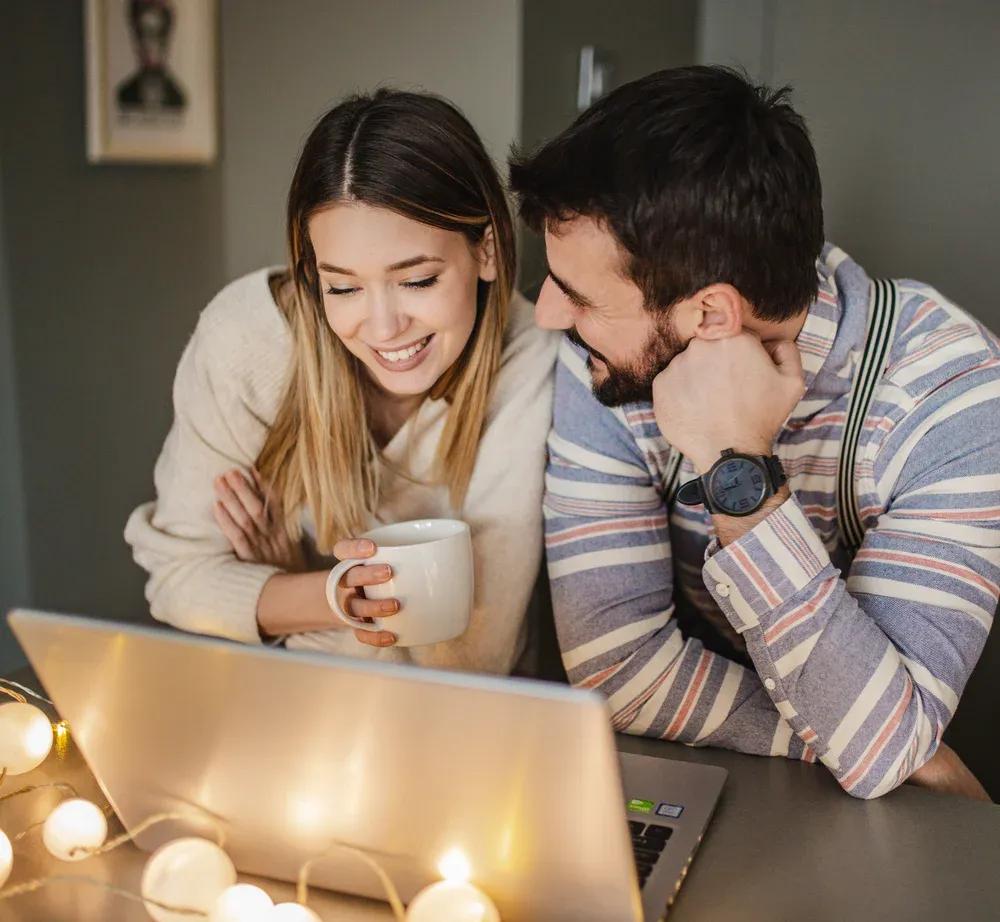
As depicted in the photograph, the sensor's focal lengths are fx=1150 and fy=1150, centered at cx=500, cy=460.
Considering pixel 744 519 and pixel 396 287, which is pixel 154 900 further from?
pixel 396 287

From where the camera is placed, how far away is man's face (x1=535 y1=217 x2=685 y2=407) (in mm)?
1103

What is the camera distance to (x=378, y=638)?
3.50ft

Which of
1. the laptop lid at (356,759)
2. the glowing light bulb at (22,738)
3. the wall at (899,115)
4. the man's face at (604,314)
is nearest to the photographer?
the laptop lid at (356,759)

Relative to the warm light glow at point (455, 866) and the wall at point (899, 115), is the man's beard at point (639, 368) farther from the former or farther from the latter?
the wall at point (899, 115)

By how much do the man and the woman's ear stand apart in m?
0.14

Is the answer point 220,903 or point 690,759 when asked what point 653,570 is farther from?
point 220,903

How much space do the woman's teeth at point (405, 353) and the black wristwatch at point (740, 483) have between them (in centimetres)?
37

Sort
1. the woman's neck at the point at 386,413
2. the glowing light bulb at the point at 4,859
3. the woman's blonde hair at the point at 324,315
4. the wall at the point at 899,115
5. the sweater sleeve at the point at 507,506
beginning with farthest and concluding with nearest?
the wall at the point at 899,115
the woman's neck at the point at 386,413
the sweater sleeve at the point at 507,506
the woman's blonde hair at the point at 324,315
the glowing light bulb at the point at 4,859

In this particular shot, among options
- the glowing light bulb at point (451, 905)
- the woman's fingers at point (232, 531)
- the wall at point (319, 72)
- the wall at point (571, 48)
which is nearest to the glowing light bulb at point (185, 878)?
the glowing light bulb at point (451, 905)

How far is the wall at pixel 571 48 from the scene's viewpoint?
1748 millimetres

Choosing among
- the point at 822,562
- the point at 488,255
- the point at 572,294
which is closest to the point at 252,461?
the point at 488,255

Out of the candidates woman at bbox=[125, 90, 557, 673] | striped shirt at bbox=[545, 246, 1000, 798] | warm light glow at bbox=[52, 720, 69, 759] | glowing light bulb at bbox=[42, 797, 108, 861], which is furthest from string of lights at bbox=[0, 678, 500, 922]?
woman at bbox=[125, 90, 557, 673]

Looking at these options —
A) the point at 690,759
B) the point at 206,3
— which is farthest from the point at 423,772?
the point at 206,3

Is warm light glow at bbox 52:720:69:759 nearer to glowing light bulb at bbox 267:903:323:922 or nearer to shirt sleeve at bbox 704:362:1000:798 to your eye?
glowing light bulb at bbox 267:903:323:922
